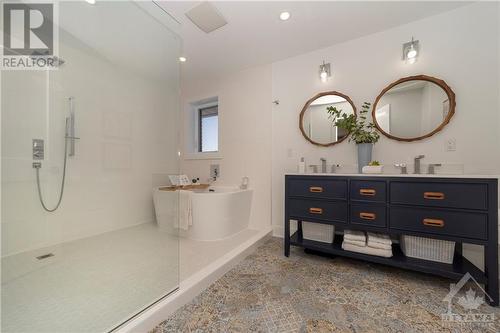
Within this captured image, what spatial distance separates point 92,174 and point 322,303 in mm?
2331

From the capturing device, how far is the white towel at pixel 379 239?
1.57 meters

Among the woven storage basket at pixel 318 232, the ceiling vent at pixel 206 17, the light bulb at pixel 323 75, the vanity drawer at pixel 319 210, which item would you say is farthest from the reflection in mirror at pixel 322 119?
the ceiling vent at pixel 206 17

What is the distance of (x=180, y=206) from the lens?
224 cm

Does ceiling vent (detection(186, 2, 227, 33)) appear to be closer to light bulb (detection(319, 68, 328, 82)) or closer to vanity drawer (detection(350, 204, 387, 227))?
light bulb (detection(319, 68, 328, 82))

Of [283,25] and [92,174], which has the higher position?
[283,25]

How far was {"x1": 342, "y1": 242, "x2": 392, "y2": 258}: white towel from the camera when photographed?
1.55 m

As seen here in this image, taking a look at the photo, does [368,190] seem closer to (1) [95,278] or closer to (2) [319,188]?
(2) [319,188]

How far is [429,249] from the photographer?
148 cm

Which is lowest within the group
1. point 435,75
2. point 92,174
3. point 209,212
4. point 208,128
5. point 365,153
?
point 209,212

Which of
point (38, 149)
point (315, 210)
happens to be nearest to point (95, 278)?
point (38, 149)

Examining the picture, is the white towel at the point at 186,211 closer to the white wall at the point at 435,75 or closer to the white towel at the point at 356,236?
the white wall at the point at 435,75

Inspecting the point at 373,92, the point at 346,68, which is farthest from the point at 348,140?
the point at 346,68

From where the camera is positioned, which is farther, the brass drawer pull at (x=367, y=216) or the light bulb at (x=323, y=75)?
the light bulb at (x=323, y=75)

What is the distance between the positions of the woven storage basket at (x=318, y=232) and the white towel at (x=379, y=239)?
31 centimetres
